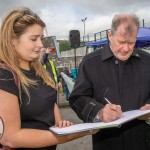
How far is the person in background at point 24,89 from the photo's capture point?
1.55m

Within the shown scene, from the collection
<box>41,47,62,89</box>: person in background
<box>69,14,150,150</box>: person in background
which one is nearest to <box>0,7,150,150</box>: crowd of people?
<box>69,14,150,150</box>: person in background

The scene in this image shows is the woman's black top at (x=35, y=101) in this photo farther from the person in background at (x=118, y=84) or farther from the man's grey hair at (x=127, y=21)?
the man's grey hair at (x=127, y=21)

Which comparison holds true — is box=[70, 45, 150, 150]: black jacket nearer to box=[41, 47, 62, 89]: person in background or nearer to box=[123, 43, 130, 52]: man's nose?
box=[123, 43, 130, 52]: man's nose

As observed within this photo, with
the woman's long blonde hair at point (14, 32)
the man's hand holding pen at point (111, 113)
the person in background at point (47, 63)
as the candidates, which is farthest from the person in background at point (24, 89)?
the man's hand holding pen at point (111, 113)

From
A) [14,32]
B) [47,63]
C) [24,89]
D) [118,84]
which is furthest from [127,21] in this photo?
[47,63]

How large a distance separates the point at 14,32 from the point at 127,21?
1024 millimetres

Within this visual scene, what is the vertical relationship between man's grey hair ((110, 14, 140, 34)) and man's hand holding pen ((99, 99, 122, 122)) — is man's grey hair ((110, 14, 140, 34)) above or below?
above

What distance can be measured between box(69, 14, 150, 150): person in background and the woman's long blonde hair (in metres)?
0.78

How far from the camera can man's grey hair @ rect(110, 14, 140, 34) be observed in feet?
7.83

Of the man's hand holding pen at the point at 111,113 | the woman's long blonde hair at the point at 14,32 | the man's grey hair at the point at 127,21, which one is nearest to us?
the woman's long blonde hair at the point at 14,32

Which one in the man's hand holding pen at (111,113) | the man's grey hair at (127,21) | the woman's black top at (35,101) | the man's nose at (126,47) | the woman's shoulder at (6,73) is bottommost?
the man's hand holding pen at (111,113)

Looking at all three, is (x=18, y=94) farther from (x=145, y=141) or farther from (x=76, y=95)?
(x=145, y=141)

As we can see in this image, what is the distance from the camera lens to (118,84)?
2.44 meters

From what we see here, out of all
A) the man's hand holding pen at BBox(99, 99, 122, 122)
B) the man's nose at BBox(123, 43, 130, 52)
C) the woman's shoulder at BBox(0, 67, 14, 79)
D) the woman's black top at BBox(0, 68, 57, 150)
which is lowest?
the man's hand holding pen at BBox(99, 99, 122, 122)
